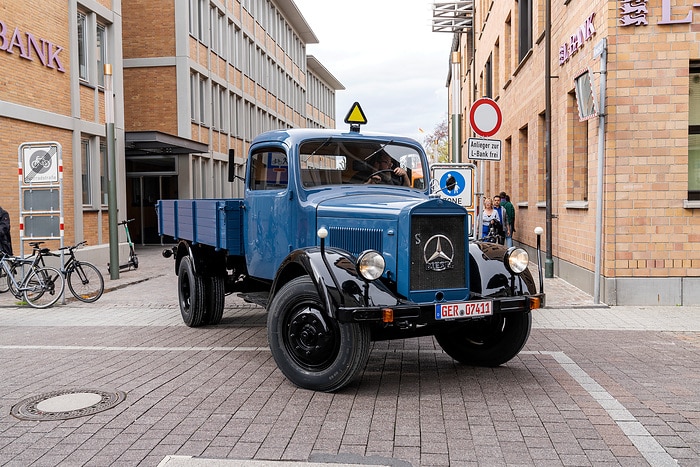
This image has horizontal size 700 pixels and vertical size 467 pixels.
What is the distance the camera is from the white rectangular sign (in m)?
10.6

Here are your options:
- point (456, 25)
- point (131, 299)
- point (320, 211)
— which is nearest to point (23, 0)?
point (131, 299)

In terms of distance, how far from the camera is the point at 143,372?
6.66 m

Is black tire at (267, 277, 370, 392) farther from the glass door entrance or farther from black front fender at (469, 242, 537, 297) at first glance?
the glass door entrance

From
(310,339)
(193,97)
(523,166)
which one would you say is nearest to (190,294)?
(310,339)

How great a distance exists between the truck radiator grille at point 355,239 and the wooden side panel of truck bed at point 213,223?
1.87 m

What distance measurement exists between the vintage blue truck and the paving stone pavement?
0.38 m

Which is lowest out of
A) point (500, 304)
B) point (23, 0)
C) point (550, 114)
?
point (500, 304)

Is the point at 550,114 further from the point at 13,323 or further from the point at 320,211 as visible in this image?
the point at 13,323

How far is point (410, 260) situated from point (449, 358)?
1776 millimetres

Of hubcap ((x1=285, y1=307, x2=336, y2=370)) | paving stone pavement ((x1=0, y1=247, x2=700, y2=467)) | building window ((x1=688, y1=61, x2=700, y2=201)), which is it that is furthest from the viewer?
building window ((x1=688, y1=61, x2=700, y2=201))

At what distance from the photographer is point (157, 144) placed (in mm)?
24172

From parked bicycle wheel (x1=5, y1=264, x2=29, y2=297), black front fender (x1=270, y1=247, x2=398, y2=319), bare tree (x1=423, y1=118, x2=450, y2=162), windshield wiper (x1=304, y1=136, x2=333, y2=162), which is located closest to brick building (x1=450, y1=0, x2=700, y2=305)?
windshield wiper (x1=304, y1=136, x2=333, y2=162)

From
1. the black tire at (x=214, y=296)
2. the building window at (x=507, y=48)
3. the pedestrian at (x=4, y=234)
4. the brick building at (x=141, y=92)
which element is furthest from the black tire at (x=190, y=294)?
the building window at (x=507, y=48)

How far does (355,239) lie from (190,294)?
3.67 meters
